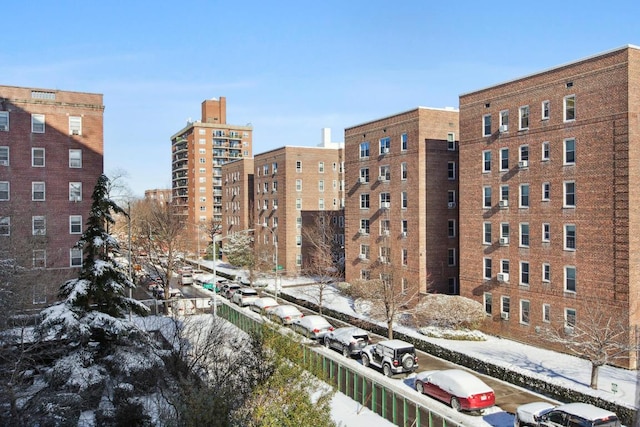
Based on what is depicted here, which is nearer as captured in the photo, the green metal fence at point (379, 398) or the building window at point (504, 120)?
the green metal fence at point (379, 398)

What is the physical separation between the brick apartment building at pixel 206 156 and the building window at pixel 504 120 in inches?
2855

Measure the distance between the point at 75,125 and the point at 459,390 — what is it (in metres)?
30.0

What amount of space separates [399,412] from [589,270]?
1404 centimetres

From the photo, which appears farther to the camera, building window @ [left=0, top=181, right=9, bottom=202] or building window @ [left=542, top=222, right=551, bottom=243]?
building window @ [left=0, top=181, right=9, bottom=202]

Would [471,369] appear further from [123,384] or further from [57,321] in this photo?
[57,321]

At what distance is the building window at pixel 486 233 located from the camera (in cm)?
3234

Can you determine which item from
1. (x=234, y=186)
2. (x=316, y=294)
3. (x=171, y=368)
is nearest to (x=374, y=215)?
(x=316, y=294)

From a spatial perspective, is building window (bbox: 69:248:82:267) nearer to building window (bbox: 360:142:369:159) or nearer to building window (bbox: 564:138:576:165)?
building window (bbox: 360:142:369:159)

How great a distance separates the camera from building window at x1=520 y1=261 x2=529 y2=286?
2978cm

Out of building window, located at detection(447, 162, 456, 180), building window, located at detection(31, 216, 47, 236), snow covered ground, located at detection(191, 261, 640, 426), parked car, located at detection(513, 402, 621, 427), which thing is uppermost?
building window, located at detection(447, 162, 456, 180)

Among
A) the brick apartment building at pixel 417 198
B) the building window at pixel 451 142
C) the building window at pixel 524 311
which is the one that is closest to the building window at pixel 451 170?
the brick apartment building at pixel 417 198

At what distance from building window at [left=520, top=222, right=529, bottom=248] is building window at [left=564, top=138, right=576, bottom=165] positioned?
446cm

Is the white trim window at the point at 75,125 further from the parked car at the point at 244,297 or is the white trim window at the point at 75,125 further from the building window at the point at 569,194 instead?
the building window at the point at 569,194

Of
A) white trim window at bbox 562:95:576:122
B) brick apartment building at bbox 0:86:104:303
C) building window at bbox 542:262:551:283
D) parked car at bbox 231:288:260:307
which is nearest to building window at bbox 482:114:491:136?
white trim window at bbox 562:95:576:122
